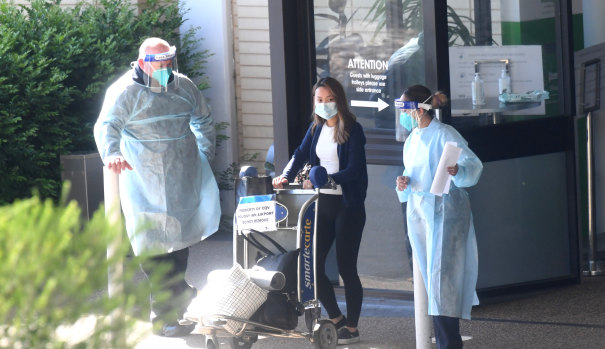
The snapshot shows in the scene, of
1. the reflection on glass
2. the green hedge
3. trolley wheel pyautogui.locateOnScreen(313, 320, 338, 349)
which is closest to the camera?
trolley wheel pyautogui.locateOnScreen(313, 320, 338, 349)

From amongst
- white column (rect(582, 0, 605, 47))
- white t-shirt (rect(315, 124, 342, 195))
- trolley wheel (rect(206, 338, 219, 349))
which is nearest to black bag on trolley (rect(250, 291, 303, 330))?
trolley wheel (rect(206, 338, 219, 349))

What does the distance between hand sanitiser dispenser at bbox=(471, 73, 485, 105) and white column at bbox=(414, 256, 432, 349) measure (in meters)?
1.83

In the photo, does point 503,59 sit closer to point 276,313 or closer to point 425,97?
point 425,97

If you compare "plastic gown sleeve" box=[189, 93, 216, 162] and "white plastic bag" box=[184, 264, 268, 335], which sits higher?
"plastic gown sleeve" box=[189, 93, 216, 162]

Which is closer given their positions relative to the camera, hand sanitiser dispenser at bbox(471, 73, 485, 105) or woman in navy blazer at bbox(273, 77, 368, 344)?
woman in navy blazer at bbox(273, 77, 368, 344)

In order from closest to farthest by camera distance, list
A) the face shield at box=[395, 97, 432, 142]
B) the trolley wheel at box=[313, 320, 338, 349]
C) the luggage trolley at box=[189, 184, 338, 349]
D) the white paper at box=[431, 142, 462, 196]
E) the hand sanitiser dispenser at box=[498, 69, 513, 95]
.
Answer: the white paper at box=[431, 142, 462, 196]
the face shield at box=[395, 97, 432, 142]
the luggage trolley at box=[189, 184, 338, 349]
the trolley wheel at box=[313, 320, 338, 349]
the hand sanitiser dispenser at box=[498, 69, 513, 95]

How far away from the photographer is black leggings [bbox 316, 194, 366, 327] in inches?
248

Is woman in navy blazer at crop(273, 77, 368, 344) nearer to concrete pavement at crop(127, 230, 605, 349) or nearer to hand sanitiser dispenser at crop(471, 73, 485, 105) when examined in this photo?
concrete pavement at crop(127, 230, 605, 349)

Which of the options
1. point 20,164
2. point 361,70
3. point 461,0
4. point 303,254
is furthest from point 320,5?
point 20,164

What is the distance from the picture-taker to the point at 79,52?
30.6ft

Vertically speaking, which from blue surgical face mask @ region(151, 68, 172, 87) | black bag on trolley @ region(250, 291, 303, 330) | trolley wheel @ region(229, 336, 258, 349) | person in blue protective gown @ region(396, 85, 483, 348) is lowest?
trolley wheel @ region(229, 336, 258, 349)

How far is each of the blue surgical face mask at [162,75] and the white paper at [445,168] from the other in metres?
1.83

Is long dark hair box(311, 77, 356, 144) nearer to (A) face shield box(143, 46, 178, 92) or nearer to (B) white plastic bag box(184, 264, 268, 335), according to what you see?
(A) face shield box(143, 46, 178, 92)

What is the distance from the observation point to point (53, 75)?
910cm
